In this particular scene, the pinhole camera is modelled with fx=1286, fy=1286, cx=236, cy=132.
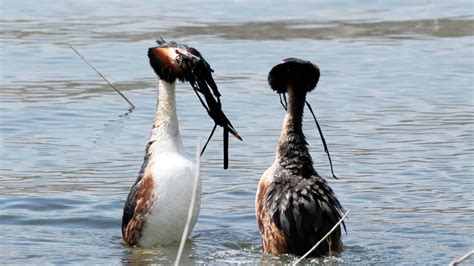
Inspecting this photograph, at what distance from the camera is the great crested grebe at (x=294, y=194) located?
770cm

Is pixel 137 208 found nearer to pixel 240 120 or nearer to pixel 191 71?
pixel 191 71

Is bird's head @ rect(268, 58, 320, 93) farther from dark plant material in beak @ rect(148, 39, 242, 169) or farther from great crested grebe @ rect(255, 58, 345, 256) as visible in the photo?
dark plant material in beak @ rect(148, 39, 242, 169)

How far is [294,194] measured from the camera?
779cm

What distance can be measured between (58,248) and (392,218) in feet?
7.73

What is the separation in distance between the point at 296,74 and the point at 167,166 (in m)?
Result: 0.99

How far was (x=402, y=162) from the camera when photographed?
10.5 m

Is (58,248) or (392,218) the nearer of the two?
(58,248)

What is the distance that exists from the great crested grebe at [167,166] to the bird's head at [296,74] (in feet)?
1.33

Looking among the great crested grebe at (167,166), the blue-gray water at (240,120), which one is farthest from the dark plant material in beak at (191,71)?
the blue-gray water at (240,120)

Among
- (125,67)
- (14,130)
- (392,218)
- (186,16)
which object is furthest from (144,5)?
(392,218)

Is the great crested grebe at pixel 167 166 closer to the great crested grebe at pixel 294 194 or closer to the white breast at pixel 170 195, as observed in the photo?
the white breast at pixel 170 195

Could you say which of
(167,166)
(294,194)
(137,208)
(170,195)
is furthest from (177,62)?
(294,194)

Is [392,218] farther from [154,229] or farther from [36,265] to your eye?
[36,265]

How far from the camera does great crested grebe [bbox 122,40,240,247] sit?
8016 mm
